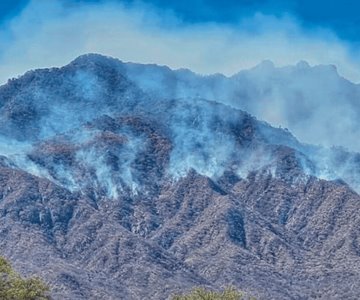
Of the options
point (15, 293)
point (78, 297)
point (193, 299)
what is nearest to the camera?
point (15, 293)

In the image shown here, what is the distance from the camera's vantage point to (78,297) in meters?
198

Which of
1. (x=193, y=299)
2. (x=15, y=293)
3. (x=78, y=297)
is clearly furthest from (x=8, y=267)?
(x=78, y=297)

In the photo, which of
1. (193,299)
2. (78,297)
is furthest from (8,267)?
(78,297)

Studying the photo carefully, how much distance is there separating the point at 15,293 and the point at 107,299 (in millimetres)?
127557

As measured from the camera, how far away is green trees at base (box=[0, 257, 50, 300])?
240 ft

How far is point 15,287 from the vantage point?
244 feet

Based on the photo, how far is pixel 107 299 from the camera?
653 ft

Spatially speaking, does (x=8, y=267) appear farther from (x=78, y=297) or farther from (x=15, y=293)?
(x=78, y=297)

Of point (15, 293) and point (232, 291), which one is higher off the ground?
point (232, 291)

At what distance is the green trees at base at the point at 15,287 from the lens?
73.1 m

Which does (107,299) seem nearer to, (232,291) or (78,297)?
(78,297)

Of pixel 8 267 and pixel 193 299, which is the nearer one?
pixel 8 267

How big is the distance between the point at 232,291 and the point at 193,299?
4.68m

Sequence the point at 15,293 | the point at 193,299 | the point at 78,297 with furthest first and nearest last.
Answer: the point at 78,297, the point at 193,299, the point at 15,293
